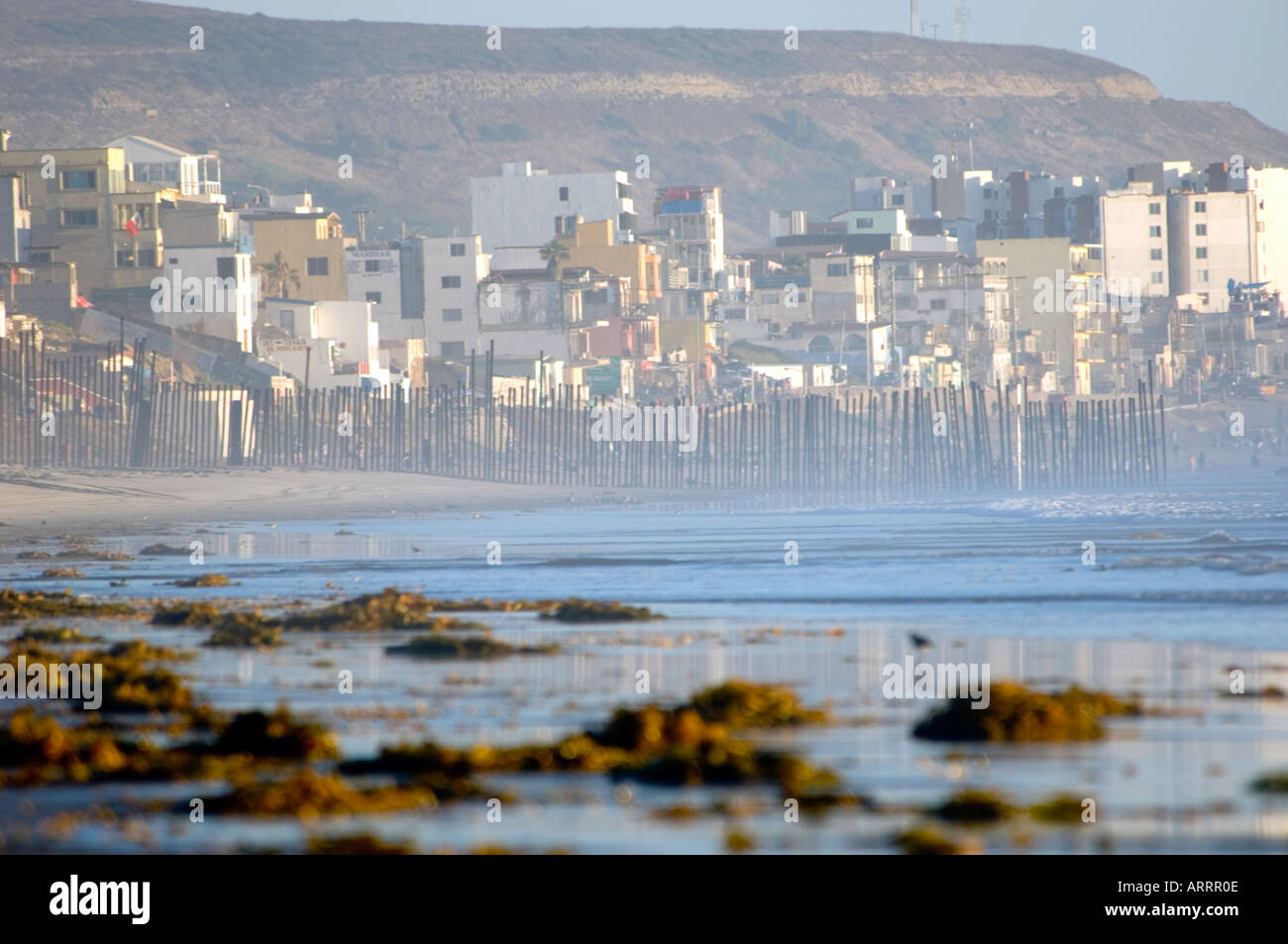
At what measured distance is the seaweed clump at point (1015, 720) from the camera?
13859 mm

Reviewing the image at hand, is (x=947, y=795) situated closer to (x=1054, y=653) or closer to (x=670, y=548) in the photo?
(x=1054, y=653)

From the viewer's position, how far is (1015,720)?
14.1 m

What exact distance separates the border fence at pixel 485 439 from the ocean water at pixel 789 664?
16638mm

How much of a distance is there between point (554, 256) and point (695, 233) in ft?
75.9

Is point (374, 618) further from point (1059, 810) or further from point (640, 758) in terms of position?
point (1059, 810)

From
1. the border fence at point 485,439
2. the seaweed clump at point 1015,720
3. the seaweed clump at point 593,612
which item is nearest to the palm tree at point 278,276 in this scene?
the border fence at point 485,439

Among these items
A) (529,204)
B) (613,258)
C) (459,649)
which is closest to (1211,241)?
(529,204)

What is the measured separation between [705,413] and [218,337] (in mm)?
23215

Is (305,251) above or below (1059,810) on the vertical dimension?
above

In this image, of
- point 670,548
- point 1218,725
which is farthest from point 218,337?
point 1218,725

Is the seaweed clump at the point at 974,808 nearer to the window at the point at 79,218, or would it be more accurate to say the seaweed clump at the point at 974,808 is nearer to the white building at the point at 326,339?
the white building at the point at 326,339

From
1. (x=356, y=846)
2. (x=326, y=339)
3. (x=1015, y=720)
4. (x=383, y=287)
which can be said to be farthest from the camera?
(x=383, y=287)

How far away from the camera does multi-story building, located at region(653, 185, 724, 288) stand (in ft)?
381

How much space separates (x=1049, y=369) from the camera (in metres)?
107
